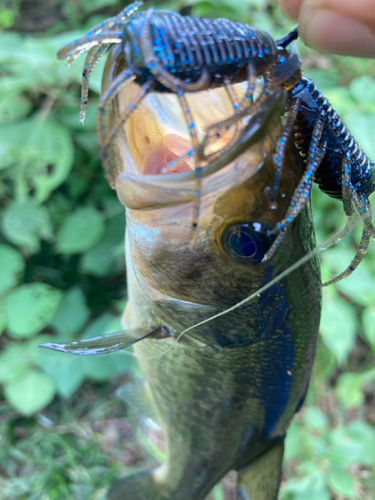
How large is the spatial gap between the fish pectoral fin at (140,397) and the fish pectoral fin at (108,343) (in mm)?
575

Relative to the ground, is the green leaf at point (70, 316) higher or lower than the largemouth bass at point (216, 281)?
lower

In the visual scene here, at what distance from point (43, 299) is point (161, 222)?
54.3 inches

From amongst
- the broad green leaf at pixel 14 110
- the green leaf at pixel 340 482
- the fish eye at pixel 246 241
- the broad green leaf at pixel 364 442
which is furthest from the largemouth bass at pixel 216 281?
the broad green leaf at pixel 14 110

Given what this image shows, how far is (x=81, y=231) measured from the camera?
1738 mm

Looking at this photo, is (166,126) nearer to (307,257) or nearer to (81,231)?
(307,257)

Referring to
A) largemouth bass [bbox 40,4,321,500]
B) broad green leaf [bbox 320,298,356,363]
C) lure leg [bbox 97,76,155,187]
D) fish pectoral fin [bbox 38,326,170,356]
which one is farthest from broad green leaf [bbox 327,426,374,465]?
lure leg [bbox 97,76,155,187]

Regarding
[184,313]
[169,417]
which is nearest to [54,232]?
[169,417]

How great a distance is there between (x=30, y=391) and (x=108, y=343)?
1302 millimetres

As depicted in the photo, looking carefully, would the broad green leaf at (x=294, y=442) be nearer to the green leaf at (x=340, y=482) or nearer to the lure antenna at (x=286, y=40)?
the green leaf at (x=340, y=482)

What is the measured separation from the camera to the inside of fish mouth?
0.49 metres

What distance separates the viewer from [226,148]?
1.48 feet

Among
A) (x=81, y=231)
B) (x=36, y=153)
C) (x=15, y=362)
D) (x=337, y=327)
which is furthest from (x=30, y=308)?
(x=337, y=327)

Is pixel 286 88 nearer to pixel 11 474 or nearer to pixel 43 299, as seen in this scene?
pixel 43 299

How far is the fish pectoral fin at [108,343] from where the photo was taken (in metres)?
0.65
